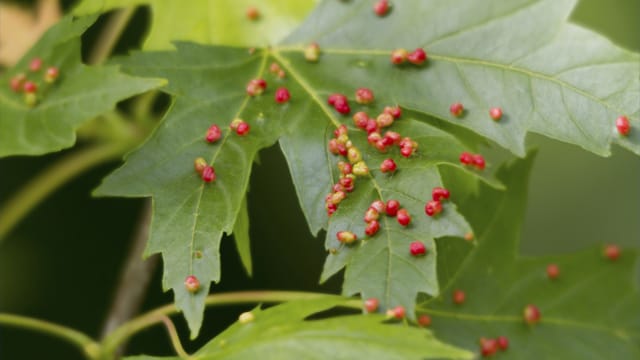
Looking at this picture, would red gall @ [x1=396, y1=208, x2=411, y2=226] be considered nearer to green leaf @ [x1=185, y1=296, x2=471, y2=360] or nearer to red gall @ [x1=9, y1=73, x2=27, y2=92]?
green leaf @ [x1=185, y1=296, x2=471, y2=360]

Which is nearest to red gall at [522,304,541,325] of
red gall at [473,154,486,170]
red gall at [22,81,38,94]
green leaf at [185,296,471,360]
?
red gall at [473,154,486,170]

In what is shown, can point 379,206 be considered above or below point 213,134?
below

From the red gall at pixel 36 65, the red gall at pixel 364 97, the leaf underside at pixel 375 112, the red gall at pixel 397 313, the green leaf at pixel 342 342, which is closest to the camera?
the green leaf at pixel 342 342

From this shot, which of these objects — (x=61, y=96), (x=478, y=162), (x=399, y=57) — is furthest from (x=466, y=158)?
(x=61, y=96)

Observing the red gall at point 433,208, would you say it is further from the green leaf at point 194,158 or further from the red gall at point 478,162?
the green leaf at point 194,158

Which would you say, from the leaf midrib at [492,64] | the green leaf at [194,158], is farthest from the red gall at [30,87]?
the leaf midrib at [492,64]

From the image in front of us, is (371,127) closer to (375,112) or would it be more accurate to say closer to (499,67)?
(375,112)
